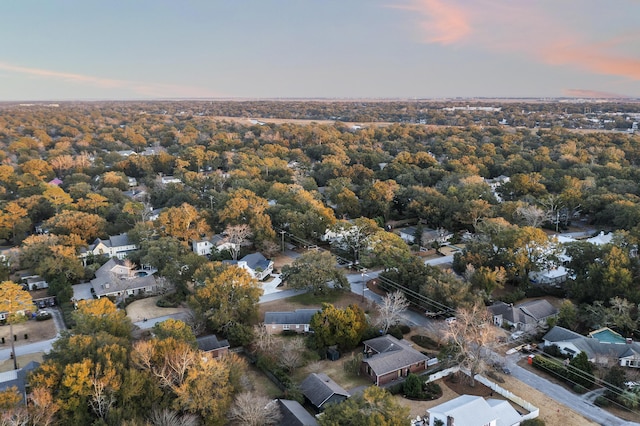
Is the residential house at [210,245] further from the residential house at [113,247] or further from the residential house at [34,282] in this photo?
the residential house at [34,282]

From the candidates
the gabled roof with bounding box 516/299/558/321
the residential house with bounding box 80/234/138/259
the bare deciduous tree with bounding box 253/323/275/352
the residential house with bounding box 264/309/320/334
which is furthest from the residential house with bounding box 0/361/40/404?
the gabled roof with bounding box 516/299/558/321

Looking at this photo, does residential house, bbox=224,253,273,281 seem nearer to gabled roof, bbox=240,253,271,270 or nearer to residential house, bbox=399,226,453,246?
gabled roof, bbox=240,253,271,270

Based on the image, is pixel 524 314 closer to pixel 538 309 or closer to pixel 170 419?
pixel 538 309

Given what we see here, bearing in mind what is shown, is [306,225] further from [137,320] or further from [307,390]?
[307,390]

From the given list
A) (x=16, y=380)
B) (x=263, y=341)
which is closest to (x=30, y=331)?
(x=16, y=380)

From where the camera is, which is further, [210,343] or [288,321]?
[288,321]

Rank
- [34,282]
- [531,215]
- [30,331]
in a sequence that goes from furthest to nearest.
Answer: [531,215] < [34,282] < [30,331]
